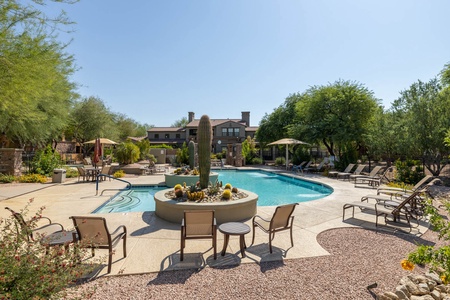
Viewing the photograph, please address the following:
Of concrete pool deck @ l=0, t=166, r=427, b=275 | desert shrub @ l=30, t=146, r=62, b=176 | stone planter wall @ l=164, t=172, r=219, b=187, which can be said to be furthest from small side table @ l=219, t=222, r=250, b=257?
desert shrub @ l=30, t=146, r=62, b=176

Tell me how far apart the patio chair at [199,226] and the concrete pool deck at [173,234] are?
405mm

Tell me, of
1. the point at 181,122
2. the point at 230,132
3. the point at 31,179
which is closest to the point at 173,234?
the point at 31,179

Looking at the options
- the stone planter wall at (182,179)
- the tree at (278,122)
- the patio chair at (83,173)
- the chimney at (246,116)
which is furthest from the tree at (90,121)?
the chimney at (246,116)

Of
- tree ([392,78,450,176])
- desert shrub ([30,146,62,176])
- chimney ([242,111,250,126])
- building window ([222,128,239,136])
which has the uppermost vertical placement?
chimney ([242,111,250,126])

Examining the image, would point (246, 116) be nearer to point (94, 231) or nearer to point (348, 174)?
point (348, 174)

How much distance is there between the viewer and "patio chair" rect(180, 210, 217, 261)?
13.8ft

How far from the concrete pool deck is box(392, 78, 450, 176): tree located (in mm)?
8290

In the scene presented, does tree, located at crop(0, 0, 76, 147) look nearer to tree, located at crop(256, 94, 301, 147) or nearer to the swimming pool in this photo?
the swimming pool

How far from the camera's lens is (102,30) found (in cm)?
1107

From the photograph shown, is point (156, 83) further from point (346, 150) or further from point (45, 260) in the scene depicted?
point (45, 260)

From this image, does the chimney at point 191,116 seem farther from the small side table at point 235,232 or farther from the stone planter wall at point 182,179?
the small side table at point 235,232

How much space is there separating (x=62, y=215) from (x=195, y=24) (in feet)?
36.6

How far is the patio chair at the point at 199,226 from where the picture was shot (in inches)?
166

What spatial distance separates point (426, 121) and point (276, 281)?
15.8 m
